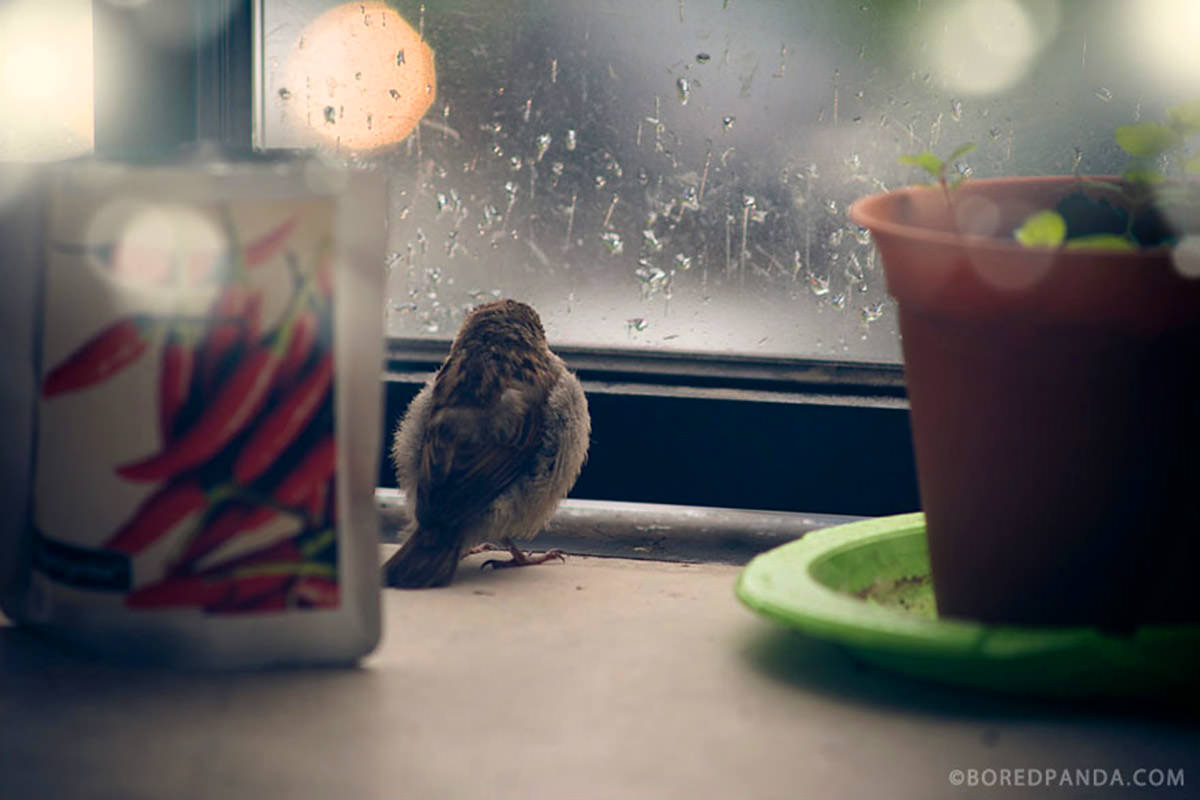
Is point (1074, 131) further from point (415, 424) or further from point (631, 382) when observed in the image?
point (415, 424)

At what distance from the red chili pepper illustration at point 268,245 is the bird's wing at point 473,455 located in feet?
1.73

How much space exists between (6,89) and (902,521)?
4.03ft

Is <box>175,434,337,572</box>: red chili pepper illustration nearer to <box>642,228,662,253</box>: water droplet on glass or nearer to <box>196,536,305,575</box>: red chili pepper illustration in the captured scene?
<box>196,536,305,575</box>: red chili pepper illustration

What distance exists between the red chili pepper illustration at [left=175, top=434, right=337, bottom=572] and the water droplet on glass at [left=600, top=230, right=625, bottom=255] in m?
0.73

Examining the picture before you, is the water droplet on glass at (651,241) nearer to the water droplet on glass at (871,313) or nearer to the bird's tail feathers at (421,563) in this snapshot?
the water droplet on glass at (871,313)

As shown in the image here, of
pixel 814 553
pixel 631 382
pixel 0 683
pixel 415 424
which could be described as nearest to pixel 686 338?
pixel 631 382

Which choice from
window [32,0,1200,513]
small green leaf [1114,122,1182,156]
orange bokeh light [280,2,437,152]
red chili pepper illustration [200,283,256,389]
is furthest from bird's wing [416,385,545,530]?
small green leaf [1114,122,1182,156]

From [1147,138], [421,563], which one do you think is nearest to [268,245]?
[421,563]

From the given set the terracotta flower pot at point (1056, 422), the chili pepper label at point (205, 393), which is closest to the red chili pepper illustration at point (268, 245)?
the chili pepper label at point (205, 393)

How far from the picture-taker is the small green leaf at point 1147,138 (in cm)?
100

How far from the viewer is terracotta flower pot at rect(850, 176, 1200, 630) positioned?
→ 903mm

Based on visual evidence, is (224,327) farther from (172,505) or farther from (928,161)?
(928,161)

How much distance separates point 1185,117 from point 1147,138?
3cm

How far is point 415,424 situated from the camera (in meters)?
1.49
